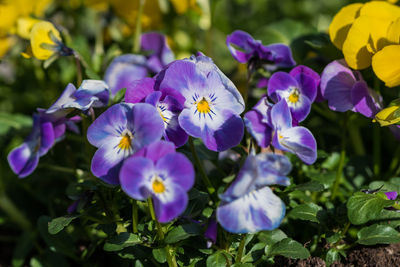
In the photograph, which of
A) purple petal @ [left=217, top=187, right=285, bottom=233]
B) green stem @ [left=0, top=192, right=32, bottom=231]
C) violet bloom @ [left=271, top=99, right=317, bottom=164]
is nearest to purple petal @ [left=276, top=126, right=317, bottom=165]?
violet bloom @ [left=271, top=99, right=317, bottom=164]

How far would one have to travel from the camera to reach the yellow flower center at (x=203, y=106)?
0.98m

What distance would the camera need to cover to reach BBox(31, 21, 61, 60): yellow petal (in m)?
1.25

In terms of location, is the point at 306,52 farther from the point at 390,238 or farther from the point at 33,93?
the point at 33,93

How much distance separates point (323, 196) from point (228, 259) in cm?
43

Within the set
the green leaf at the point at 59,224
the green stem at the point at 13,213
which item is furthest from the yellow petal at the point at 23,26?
the green leaf at the point at 59,224

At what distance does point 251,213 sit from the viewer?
0.86 meters

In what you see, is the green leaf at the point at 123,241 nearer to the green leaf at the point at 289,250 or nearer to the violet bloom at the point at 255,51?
the green leaf at the point at 289,250

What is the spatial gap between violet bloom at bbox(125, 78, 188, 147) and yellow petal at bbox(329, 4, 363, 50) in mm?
521

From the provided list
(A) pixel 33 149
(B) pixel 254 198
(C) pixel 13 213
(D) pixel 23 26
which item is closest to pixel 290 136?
(B) pixel 254 198

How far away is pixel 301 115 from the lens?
1.06 meters

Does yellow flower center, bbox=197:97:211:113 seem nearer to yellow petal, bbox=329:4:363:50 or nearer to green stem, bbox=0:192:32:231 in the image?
yellow petal, bbox=329:4:363:50

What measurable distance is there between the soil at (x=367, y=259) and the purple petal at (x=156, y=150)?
0.43 meters

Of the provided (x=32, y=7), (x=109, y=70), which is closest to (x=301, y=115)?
(x=109, y=70)

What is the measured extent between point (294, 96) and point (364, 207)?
0.29 meters
